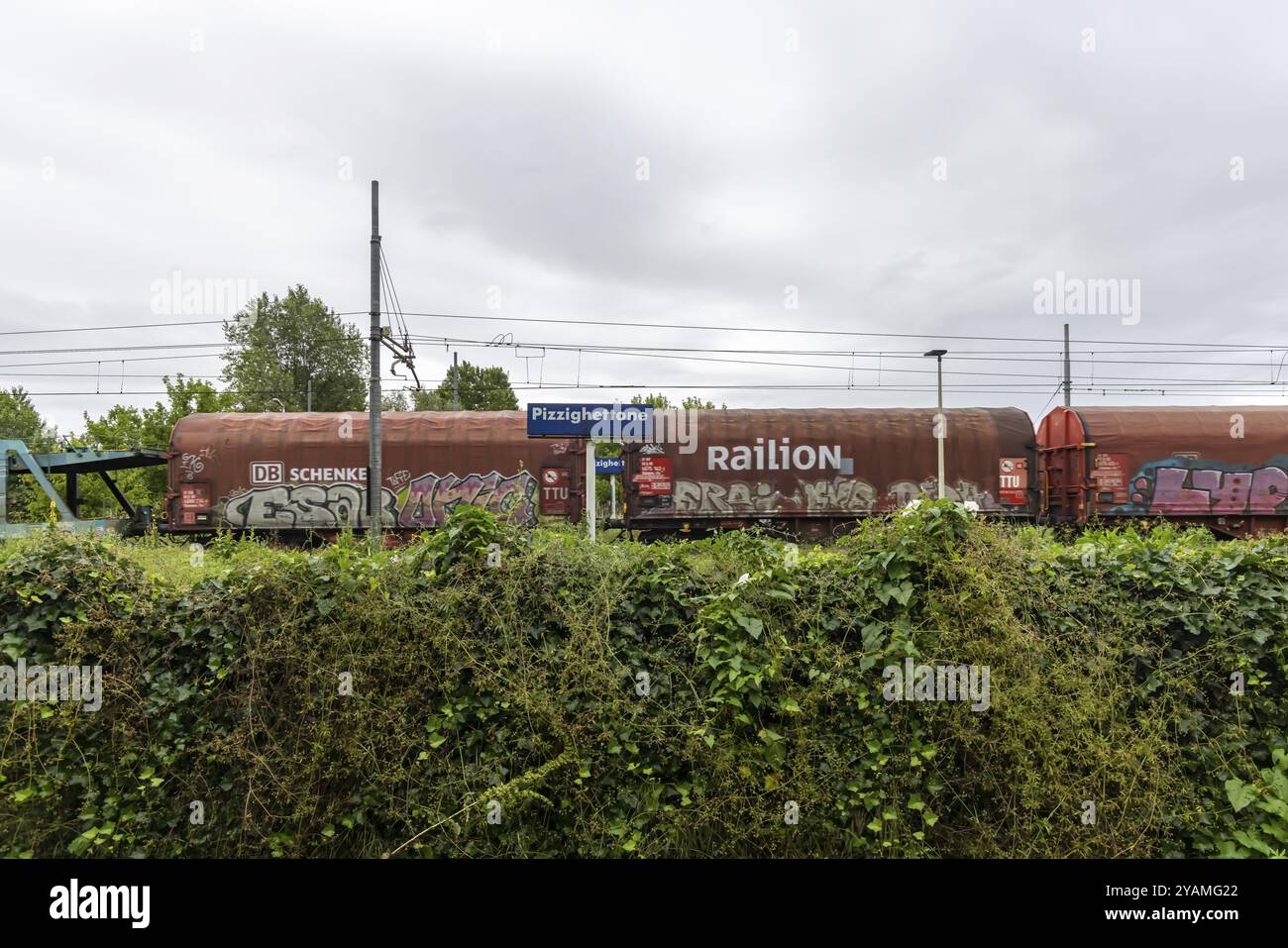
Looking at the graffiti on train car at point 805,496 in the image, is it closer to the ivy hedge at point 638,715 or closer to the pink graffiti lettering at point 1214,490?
the pink graffiti lettering at point 1214,490

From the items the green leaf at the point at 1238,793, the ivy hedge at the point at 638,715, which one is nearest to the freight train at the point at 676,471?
the ivy hedge at the point at 638,715

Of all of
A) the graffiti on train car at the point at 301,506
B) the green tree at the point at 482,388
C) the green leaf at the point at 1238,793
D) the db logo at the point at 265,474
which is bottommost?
the green leaf at the point at 1238,793

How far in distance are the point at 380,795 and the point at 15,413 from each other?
234ft

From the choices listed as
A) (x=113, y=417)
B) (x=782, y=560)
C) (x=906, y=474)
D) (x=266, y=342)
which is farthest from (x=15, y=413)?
(x=782, y=560)

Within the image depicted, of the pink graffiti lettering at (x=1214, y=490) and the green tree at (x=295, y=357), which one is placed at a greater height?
the green tree at (x=295, y=357)

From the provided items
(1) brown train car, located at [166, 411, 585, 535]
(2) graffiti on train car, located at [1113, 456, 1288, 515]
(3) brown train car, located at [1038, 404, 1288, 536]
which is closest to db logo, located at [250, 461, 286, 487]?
(1) brown train car, located at [166, 411, 585, 535]

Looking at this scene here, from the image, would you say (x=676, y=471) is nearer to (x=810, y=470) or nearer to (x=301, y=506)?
(x=810, y=470)

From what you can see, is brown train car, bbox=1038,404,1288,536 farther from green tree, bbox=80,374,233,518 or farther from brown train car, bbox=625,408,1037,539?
green tree, bbox=80,374,233,518

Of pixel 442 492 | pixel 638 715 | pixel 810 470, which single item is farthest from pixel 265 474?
pixel 638 715

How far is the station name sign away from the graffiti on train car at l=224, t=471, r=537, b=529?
7477mm

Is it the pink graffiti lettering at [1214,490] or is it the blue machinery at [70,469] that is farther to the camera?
the pink graffiti lettering at [1214,490]

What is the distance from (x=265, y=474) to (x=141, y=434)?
25331 millimetres

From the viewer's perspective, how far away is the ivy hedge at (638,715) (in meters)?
3.38

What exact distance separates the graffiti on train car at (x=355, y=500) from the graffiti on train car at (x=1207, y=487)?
552 inches
